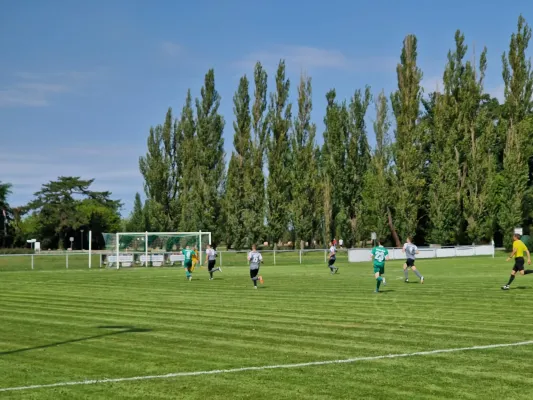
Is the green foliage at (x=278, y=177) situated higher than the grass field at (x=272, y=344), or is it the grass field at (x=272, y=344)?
the green foliage at (x=278, y=177)

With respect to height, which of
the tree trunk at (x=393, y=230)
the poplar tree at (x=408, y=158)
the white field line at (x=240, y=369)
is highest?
the poplar tree at (x=408, y=158)

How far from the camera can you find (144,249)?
171 ft

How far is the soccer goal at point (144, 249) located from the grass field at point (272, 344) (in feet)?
91.0

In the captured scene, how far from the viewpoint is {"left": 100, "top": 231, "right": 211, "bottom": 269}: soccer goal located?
50.9 metres

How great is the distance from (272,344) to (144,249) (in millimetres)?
40868

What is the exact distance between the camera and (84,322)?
15938 mm

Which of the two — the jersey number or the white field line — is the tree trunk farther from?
the white field line

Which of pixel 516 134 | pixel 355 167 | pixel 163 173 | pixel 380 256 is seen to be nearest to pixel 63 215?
pixel 163 173

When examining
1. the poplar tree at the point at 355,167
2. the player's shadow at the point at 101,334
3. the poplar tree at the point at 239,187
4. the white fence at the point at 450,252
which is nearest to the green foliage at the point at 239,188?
the poplar tree at the point at 239,187

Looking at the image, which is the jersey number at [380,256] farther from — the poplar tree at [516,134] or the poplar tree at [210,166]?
the poplar tree at [210,166]

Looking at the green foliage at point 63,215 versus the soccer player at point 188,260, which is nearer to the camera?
the soccer player at point 188,260

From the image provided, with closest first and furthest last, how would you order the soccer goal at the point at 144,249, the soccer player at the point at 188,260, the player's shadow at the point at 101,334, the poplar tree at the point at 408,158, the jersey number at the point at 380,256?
the player's shadow at the point at 101,334
the jersey number at the point at 380,256
the soccer player at the point at 188,260
the soccer goal at the point at 144,249
the poplar tree at the point at 408,158

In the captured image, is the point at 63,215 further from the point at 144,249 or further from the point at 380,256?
the point at 380,256

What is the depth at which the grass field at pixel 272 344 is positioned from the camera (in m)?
8.84
